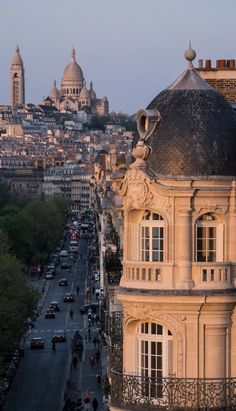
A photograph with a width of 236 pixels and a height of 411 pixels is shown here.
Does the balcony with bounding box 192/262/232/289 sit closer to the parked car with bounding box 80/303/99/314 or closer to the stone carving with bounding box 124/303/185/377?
the stone carving with bounding box 124/303/185/377

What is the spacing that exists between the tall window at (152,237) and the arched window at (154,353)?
2.36ft

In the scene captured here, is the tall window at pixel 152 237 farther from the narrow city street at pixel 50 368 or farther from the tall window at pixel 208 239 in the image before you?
the narrow city street at pixel 50 368

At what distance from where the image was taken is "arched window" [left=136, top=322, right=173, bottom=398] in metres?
19.2

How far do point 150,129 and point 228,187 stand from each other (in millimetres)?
991

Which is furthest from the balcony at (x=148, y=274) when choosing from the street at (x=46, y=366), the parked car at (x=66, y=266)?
the parked car at (x=66, y=266)

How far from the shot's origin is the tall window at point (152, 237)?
19172 mm

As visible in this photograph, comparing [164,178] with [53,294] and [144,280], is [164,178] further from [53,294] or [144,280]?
[53,294]

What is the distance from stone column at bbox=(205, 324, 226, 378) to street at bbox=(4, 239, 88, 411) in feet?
150

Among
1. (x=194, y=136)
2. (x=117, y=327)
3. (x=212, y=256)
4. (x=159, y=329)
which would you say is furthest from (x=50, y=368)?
(x=194, y=136)

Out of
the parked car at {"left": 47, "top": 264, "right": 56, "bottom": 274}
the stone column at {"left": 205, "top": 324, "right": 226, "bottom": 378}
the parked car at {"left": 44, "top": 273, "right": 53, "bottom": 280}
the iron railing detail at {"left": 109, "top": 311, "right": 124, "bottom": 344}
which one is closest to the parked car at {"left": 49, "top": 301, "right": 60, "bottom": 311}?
the parked car at {"left": 44, "top": 273, "right": 53, "bottom": 280}

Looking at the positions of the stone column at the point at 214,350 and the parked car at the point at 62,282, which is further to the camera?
the parked car at the point at 62,282

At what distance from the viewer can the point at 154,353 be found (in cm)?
1936

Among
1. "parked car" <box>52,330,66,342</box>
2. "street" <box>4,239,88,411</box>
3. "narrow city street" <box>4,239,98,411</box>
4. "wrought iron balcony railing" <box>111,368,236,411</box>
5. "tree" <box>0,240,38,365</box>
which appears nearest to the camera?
"wrought iron balcony railing" <box>111,368,236,411</box>

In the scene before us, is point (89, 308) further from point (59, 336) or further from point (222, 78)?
point (222, 78)
